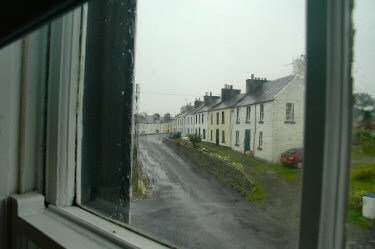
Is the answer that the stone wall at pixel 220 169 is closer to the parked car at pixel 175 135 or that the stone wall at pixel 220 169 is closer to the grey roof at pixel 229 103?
the parked car at pixel 175 135

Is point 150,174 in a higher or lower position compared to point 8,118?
lower

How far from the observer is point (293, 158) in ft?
1.54

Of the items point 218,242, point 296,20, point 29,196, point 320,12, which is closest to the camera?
point 320,12

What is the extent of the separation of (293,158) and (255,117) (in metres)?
0.15

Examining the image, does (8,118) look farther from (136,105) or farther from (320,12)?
(320,12)

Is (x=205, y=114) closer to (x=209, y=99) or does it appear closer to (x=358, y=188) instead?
(x=209, y=99)

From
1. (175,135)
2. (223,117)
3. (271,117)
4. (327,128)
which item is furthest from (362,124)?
(175,135)

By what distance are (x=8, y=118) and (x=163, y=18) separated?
777 millimetres

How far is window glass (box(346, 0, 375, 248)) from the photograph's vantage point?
35 cm

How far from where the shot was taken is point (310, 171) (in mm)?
369

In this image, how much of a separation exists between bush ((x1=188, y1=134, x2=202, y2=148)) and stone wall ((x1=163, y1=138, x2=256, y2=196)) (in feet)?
0.09

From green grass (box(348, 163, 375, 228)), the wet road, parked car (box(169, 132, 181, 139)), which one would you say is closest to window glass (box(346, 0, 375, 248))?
green grass (box(348, 163, 375, 228))

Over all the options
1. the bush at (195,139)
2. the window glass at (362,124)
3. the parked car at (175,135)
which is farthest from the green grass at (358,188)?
the parked car at (175,135)

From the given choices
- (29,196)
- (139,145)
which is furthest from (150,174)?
(29,196)
